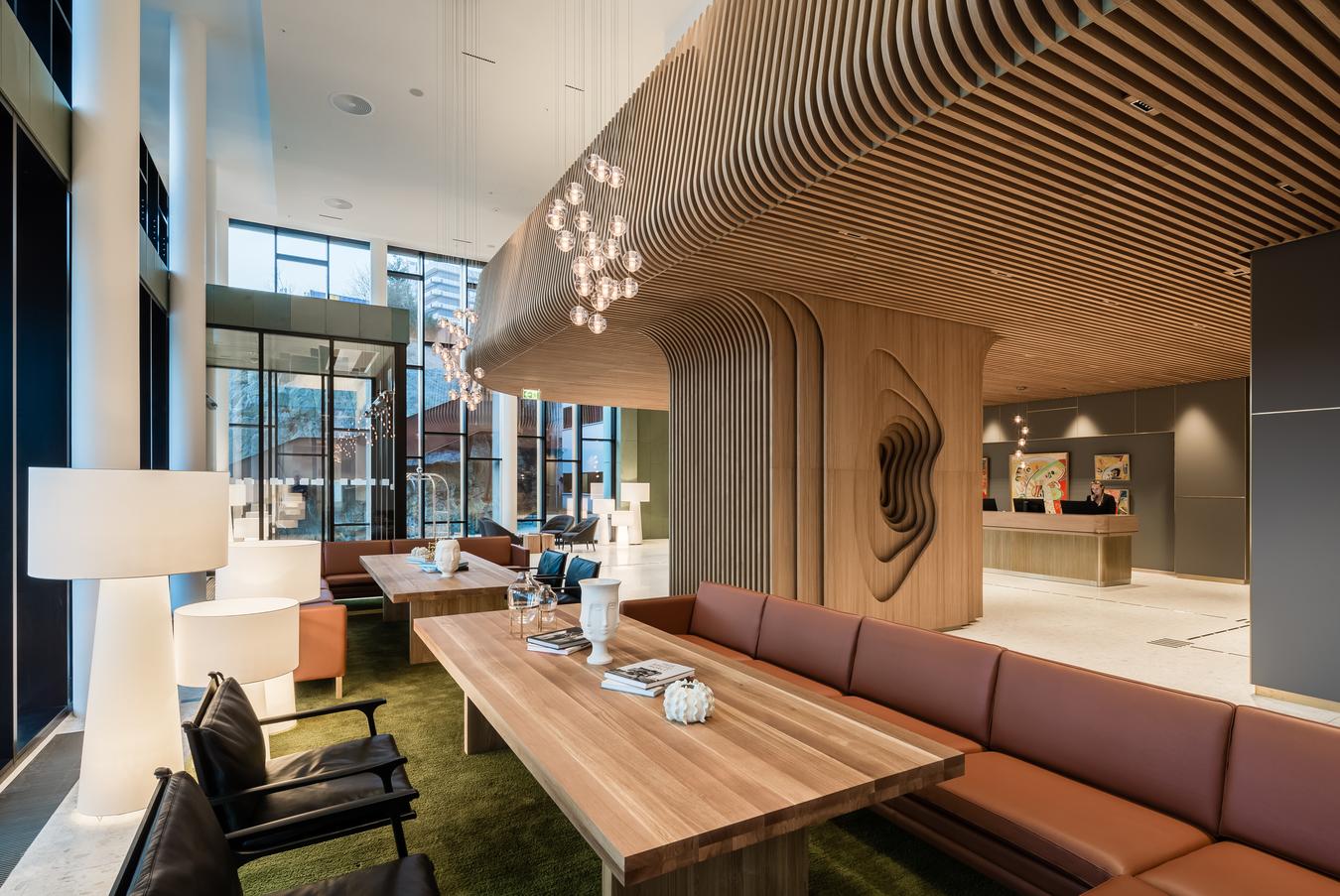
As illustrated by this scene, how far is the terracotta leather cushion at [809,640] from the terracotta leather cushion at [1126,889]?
1694 millimetres

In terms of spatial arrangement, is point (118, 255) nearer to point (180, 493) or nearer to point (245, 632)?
point (180, 493)

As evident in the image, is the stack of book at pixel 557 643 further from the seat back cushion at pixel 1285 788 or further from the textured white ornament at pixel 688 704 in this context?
the seat back cushion at pixel 1285 788

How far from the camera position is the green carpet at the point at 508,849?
2535 millimetres

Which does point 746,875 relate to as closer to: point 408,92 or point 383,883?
point 383,883

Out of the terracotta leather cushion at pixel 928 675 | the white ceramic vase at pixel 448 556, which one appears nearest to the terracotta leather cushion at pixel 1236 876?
the terracotta leather cushion at pixel 928 675

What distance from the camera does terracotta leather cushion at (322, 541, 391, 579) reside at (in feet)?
27.5

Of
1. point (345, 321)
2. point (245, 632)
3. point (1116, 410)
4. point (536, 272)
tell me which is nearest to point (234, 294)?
point (345, 321)

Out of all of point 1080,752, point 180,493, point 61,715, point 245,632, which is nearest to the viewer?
point 1080,752

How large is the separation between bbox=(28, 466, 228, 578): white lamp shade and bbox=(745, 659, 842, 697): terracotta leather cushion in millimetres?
2613

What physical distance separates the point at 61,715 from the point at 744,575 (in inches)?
197

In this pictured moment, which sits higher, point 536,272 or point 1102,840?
point 536,272

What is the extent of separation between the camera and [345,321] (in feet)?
32.0

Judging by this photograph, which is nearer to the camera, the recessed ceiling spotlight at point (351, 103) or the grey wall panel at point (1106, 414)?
the recessed ceiling spotlight at point (351, 103)

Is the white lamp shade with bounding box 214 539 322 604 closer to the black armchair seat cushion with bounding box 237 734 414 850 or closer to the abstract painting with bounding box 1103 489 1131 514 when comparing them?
the black armchair seat cushion with bounding box 237 734 414 850
